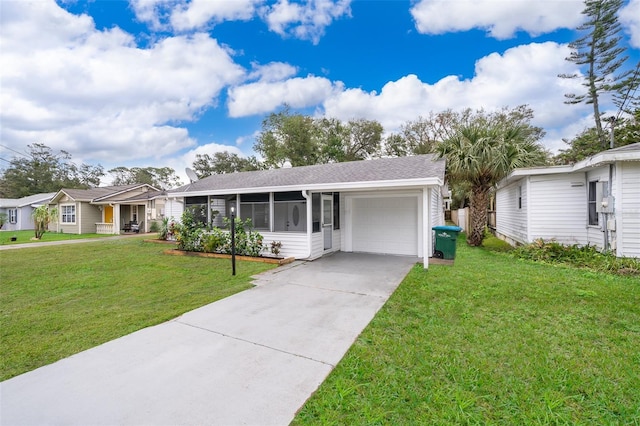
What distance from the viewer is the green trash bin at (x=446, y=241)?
25.7 ft

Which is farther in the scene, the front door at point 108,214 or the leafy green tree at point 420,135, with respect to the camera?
the leafy green tree at point 420,135

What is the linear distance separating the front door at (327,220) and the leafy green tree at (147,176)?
4792 centimetres

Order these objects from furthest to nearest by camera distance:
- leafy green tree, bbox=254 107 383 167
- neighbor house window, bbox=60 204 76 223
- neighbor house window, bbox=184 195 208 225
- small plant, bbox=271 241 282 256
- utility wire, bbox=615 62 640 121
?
leafy green tree, bbox=254 107 383 167
neighbor house window, bbox=60 204 76 223
utility wire, bbox=615 62 640 121
neighbor house window, bbox=184 195 208 225
small plant, bbox=271 241 282 256

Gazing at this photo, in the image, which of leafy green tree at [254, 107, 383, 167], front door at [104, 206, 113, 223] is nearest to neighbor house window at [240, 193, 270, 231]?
leafy green tree at [254, 107, 383, 167]

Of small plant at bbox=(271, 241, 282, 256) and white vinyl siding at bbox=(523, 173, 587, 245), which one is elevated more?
white vinyl siding at bbox=(523, 173, 587, 245)

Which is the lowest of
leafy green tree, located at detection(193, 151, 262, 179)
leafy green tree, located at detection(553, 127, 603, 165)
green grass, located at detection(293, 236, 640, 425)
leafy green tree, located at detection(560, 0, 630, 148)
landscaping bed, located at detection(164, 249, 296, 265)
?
green grass, located at detection(293, 236, 640, 425)

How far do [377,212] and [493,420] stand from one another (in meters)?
7.62

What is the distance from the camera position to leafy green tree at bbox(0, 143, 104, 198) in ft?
120

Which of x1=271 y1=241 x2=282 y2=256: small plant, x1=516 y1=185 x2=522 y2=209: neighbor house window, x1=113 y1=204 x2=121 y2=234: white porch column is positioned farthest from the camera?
x1=113 y1=204 x2=121 y2=234: white porch column

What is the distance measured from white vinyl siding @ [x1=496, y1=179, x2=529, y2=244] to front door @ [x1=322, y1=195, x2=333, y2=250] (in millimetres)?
6420

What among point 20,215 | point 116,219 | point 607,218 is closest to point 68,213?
point 116,219

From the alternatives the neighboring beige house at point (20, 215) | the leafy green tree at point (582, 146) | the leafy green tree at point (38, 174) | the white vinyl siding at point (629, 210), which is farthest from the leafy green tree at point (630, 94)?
the leafy green tree at point (38, 174)

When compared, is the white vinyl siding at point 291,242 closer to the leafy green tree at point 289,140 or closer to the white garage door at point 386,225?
the white garage door at point 386,225

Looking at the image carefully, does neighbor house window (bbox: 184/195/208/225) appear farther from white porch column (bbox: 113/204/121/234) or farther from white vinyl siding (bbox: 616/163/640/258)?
white porch column (bbox: 113/204/121/234)
